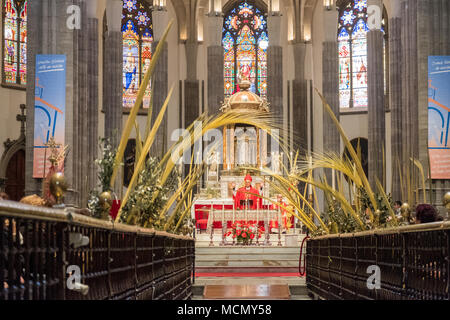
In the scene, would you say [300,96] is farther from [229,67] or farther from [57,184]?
[57,184]

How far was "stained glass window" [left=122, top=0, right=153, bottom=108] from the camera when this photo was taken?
30719mm

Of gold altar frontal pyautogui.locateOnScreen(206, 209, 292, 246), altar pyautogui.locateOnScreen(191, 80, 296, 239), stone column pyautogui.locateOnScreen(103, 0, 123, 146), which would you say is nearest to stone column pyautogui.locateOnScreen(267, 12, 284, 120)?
altar pyautogui.locateOnScreen(191, 80, 296, 239)

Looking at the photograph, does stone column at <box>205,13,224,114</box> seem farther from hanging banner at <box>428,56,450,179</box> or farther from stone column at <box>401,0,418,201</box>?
hanging banner at <box>428,56,450,179</box>

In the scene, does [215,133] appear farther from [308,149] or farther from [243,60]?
[243,60]

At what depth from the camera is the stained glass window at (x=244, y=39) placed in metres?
32.1

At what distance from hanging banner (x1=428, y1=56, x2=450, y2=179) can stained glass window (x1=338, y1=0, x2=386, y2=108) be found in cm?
1562

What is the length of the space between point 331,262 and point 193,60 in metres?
22.4

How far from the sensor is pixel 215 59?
92.4ft

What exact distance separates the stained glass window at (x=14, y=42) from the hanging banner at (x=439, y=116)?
14872 millimetres

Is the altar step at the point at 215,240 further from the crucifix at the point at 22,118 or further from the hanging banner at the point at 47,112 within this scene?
the crucifix at the point at 22,118

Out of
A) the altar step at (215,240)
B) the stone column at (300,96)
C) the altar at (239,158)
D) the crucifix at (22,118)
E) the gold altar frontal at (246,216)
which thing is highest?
the stone column at (300,96)

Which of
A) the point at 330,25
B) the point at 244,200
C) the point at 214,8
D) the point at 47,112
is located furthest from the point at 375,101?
the point at 47,112

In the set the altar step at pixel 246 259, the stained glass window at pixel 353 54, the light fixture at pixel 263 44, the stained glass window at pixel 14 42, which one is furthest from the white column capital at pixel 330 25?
the altar step at pixel 246 259

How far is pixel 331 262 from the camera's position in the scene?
8914mm
